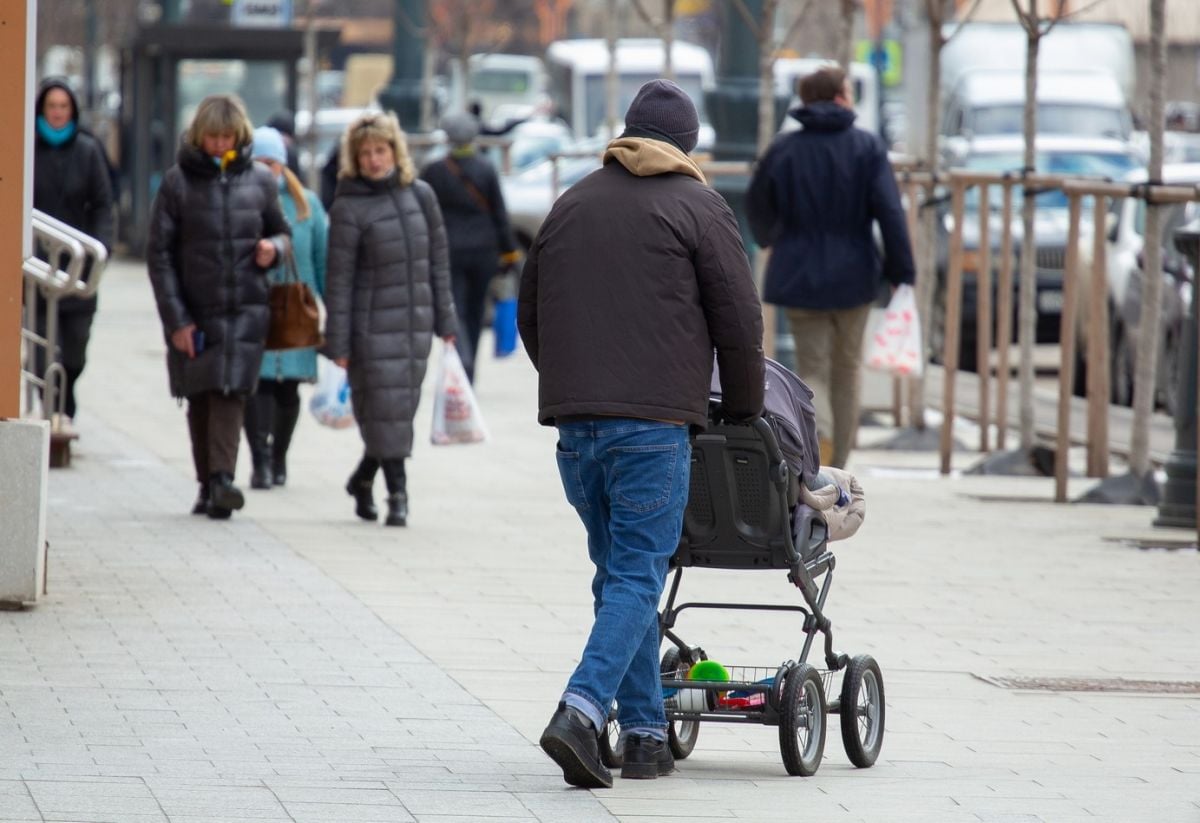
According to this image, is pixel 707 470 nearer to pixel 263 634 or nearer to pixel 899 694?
pixel 899 694

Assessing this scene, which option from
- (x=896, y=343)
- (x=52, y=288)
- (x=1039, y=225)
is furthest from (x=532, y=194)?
(x=52, y=288)

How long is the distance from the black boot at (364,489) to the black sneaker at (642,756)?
4.77 meters

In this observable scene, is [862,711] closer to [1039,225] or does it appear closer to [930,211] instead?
[930,211]

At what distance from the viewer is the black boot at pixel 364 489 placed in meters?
10.6

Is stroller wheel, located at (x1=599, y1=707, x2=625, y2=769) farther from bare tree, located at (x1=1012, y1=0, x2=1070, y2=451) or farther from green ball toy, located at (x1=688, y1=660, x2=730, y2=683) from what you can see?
bare tree, located at (x1=1012, y1=0, x2=1070, y2=451)

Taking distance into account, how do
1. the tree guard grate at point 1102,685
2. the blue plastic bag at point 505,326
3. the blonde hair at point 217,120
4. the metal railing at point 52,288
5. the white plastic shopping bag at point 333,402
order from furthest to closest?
the blue plastic bag at point 505,326, the metal railing at point 52,288, the white plastic shopping bag at point 333,402, the blonde hair at point 217,120, the tree guard grate at point 1102,685

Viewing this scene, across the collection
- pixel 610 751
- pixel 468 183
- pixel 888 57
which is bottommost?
pixel 610 751

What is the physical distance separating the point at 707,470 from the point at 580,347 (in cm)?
45

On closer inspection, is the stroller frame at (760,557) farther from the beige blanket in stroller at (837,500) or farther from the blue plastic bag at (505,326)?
the blue plastic bag at (505,326)

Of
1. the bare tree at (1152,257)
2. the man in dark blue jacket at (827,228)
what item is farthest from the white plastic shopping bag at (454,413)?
the bare tree at (1152,257)

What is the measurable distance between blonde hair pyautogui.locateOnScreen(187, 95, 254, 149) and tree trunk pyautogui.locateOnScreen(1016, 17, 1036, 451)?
444cm

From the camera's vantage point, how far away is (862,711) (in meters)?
6.24

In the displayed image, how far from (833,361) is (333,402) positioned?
2.50 metres

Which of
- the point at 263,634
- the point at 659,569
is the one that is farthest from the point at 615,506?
the point at 263,634
